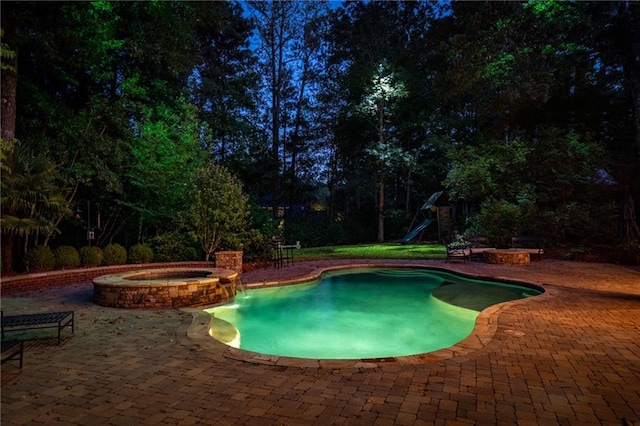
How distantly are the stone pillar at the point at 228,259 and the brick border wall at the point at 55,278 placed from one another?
43.1 inches

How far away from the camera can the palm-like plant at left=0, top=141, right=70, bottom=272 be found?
8.51m

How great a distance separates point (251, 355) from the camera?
4.22 m

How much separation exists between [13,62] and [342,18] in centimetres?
2449

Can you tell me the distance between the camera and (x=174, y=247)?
38.2 feet

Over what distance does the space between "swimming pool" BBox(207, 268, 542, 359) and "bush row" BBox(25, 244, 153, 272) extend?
13.3ft

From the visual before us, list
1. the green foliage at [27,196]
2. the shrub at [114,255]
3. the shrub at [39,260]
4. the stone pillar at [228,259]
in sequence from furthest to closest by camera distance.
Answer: the stone pillar at [228,259], the shrub at [114,255], the shrub at [39,260], the green foliage at [27,196]

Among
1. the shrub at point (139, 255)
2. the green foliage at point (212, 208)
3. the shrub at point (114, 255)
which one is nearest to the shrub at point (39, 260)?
the shrub at point (114, 255)

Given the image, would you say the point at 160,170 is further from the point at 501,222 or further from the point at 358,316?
the point at 501,222

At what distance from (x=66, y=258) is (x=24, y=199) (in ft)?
6.08

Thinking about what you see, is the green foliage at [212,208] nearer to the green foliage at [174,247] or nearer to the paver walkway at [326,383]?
the green foliage at [174,247]

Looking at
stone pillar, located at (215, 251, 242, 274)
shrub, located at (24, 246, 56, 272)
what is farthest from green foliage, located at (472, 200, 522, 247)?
shrub, located at (24, 246, 56, 272)

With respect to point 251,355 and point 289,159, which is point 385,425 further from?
point 289,159

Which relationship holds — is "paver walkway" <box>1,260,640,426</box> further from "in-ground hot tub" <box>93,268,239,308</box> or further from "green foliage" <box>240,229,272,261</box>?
"green foliage" <box>240,229,272,261</box>

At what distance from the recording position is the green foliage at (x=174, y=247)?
1153cm
